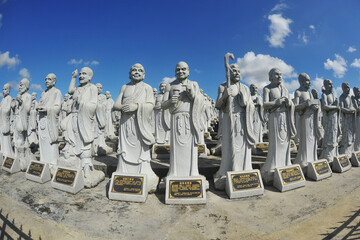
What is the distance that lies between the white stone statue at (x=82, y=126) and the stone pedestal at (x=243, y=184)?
160 inches

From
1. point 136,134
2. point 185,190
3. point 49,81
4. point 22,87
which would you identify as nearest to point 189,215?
point 185,190

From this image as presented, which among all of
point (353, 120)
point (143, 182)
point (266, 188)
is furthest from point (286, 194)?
point (353, 120)

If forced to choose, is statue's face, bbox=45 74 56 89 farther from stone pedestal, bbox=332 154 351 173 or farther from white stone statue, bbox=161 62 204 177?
stone pedestal, bbox=332 154 351 173

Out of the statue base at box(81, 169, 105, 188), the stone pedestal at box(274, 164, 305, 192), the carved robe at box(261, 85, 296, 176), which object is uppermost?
the carved robe at box(261, 85, 296, 176)

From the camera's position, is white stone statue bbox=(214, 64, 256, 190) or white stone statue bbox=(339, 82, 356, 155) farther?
white stone statue bbox=(339, 82, 356, 155)

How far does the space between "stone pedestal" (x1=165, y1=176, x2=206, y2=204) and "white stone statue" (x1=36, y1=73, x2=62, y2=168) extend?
4.60 m

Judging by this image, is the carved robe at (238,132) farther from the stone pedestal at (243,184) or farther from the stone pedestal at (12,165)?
the stone pedestal at (12,165)

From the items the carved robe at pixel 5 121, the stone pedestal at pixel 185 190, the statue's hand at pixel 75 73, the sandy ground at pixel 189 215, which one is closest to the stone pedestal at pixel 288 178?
the sandy ground at pixel 189 215

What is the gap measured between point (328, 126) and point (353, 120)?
220cm

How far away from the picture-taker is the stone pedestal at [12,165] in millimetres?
7336

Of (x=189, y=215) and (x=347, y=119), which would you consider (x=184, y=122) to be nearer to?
(x=189, y=215)

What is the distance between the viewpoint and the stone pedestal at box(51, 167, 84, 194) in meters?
5.35

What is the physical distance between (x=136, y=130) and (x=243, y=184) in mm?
3364

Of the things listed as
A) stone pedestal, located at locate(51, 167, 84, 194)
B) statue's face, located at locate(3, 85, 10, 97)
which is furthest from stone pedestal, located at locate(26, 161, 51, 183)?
statue's face, located at locate(3, 85, 10, 97)
